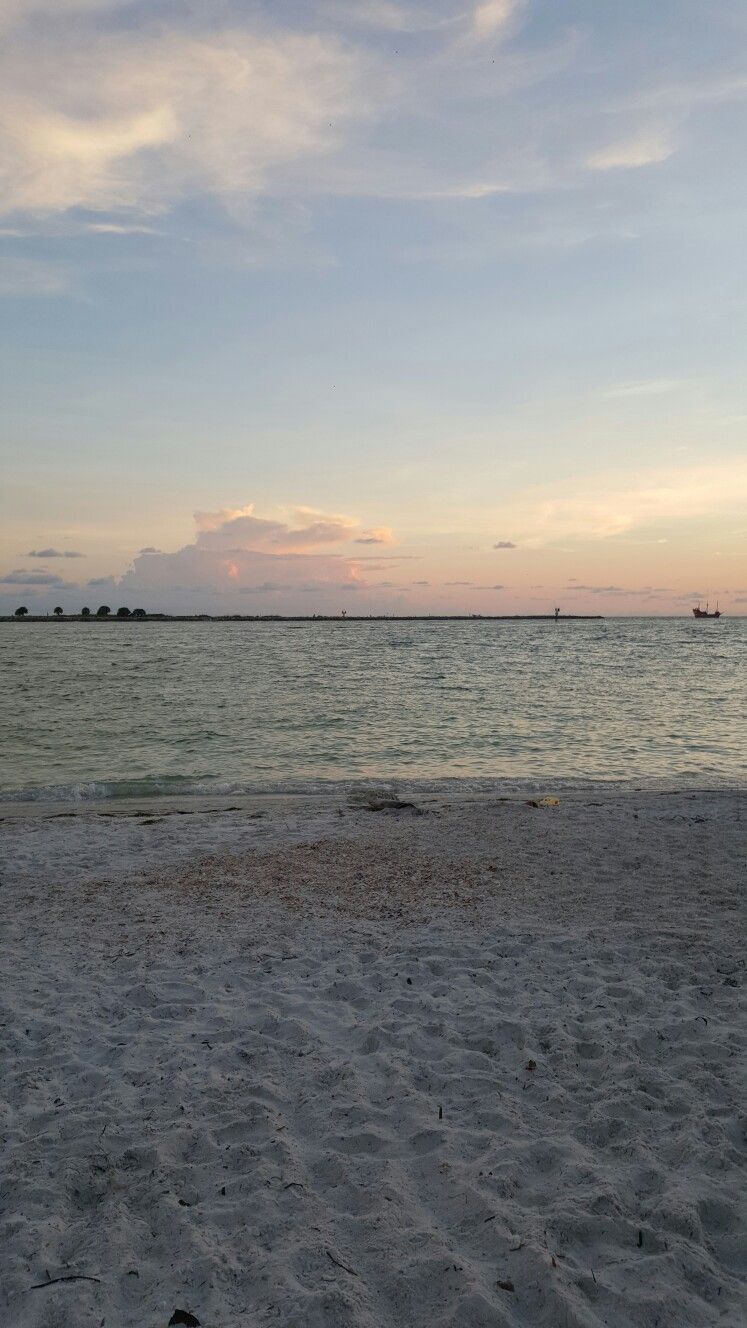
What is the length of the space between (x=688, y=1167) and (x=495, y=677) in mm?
35941

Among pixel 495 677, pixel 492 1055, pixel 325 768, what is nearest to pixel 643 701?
pixel 495 677

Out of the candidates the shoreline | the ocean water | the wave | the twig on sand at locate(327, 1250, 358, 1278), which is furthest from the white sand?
the ocean water

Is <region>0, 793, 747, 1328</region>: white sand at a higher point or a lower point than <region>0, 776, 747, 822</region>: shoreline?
higher

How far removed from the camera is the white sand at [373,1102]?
10.2ft

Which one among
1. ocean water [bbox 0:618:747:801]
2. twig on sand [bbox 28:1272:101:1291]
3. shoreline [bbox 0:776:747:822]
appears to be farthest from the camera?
ocean water [bbox 0:618:747:801]

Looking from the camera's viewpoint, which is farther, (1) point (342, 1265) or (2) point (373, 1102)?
(2) point (373, 1102)

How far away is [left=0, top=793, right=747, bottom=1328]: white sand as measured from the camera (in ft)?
10.2

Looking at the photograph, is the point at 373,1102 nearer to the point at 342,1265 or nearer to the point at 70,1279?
the point at 342,1265

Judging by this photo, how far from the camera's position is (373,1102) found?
427 centimetres

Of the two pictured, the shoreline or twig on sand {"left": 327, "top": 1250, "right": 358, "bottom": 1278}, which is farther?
the shoreline

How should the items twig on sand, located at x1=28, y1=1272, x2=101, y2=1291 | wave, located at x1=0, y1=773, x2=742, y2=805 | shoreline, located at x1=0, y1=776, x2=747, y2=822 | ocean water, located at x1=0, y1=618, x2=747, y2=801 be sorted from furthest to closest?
1. ocean water, located at x1=0, y1=618, x2=747, y2=801
2. wave, located at x1=0, y1=773, x2=742, y2=805
3. shoreline, located at x1=0, y1=776, x2=747, y2=822
4. twig on sand, located at x1=28, y1=1272, x2=101, y2=1291

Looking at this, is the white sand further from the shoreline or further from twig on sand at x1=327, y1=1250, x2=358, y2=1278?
the shoreline

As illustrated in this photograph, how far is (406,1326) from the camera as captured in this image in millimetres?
2930

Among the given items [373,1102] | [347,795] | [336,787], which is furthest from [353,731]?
[373,1102]
